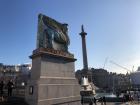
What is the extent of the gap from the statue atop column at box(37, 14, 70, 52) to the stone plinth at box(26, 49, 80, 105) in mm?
955

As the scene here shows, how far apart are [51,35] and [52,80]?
4885 millimetres

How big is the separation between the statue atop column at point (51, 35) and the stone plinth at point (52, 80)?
0.96 meters

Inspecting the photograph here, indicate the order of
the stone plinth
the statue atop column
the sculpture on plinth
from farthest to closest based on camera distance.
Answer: the statue atop column
the sculpture on plinth
the stone plinth

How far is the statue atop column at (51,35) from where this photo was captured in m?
18.6

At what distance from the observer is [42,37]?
1861 centimetres

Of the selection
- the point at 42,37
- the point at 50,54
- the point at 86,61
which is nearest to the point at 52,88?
the point at 50,54

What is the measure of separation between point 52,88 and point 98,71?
6191 inches

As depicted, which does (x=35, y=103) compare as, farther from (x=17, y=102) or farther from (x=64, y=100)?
(x=64, y=100)

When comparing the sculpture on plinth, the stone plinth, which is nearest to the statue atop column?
the sculpture on plinth

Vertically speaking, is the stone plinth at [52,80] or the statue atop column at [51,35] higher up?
the statue atop column at [51,35]

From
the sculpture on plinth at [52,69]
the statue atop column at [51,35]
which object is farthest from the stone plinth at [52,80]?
the statue atop column at [51,35]

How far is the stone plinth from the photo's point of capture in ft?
52.9

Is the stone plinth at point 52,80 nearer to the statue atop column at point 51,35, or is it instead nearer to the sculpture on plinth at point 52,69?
the sculpture on plinth at point 52,69

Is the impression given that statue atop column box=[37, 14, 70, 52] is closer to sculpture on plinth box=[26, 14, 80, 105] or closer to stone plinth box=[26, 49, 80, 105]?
sculpture on plinth box=[26, 14, 80, 105]
